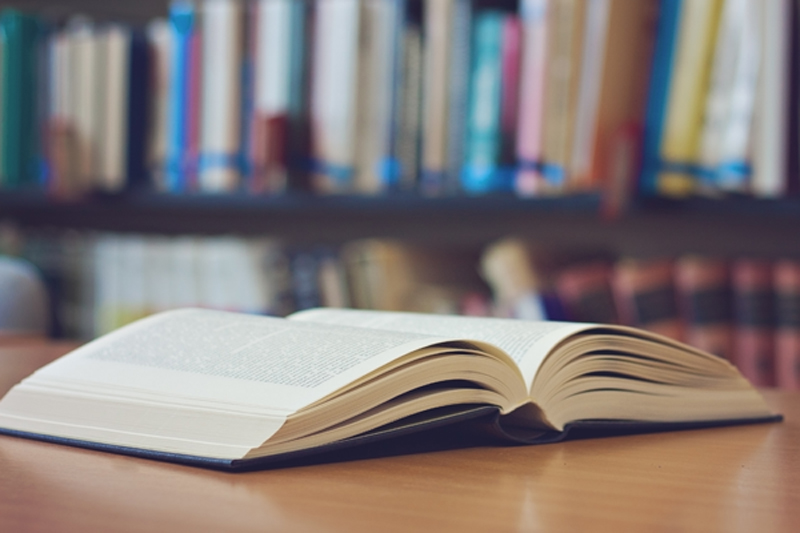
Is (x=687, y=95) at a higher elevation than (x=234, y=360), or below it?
higher

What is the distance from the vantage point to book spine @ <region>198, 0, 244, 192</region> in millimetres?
1654

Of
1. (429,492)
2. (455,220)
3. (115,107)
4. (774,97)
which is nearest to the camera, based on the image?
(429,492)

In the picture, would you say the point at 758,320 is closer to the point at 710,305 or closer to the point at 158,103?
the point at 710,305

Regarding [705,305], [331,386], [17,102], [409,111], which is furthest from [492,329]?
[17,102]

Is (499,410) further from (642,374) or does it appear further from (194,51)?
(194,51)

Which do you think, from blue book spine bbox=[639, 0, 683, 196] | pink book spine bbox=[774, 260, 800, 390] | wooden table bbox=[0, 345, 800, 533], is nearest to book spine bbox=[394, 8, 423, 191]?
blue book spine bbox=[639, 0, 683, 196]

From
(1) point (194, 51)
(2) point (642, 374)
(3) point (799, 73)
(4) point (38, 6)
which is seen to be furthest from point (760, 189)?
(4) point (38, 6)

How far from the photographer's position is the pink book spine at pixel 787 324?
1.20 metres

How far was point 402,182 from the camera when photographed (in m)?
1.50

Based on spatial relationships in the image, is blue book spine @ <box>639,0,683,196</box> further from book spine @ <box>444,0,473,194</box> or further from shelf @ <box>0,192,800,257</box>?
book spine @ <box>444,0,473,194</box>

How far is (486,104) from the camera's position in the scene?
4.66 ft

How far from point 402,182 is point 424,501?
113 cm

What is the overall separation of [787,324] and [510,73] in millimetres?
561

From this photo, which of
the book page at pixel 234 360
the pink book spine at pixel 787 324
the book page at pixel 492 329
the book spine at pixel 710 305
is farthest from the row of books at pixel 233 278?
the book page at pixel 234 360
